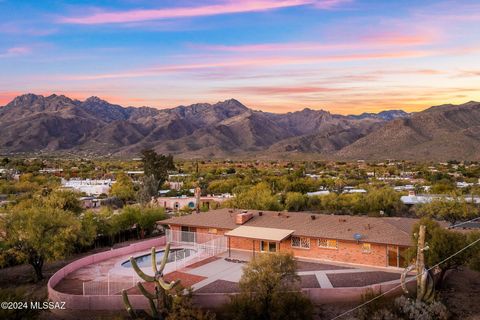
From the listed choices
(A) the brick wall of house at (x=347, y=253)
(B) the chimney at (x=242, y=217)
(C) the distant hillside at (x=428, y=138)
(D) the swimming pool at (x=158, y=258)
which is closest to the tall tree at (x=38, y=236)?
(D) the swimming pool at (x=158, y=258)

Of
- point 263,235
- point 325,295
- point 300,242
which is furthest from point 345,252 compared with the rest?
point 325,295

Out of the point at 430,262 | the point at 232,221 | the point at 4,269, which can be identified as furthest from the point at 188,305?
the point at 4,269

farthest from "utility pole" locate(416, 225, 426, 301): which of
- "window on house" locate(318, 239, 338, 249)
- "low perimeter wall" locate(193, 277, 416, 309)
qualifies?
"window on house" locate(318, 239, 338, 249)

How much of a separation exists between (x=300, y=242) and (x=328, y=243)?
68.3 inches

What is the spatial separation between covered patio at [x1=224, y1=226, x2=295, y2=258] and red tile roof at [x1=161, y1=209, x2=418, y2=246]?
0.90 meters

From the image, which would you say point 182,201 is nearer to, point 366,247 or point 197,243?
point 197,243

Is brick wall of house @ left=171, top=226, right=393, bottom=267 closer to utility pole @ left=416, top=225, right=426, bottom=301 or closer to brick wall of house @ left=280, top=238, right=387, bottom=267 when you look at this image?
brick wall of house @ left=280, top=238, right=387, bottom=267

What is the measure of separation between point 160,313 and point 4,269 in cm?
1536

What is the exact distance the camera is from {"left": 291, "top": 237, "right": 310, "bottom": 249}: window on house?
30406 millimetres

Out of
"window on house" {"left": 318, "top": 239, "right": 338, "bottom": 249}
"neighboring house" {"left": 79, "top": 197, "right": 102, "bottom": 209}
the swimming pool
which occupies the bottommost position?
"neighboring house" {"left": 79, "top": 197, "right": 102, "bottom": 209}

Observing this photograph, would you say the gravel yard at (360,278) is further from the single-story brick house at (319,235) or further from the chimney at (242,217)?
the chimney at (242,217)

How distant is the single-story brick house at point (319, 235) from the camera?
28.2 meters

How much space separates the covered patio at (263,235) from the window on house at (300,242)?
2.46 ft

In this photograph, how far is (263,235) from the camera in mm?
30078
